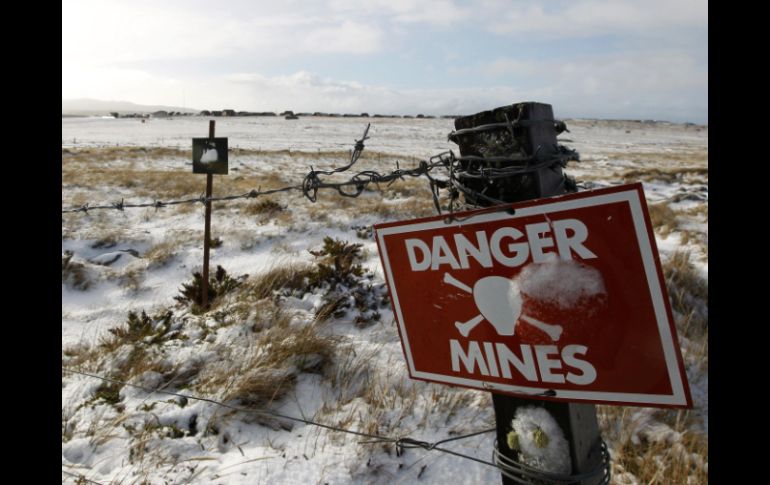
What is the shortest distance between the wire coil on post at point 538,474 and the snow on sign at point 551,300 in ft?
0.74

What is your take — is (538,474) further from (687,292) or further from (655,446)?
(687,292)

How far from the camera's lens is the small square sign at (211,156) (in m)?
4.33

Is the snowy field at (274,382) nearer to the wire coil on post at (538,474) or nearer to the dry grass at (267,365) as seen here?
the dry grass at (267,365)

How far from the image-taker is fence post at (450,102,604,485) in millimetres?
1208

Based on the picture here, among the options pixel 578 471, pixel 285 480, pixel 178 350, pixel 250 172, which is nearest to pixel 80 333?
pixel 178 350

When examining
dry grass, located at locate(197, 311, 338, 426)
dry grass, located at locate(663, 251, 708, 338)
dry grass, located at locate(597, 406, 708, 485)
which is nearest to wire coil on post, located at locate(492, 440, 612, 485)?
dry grass, located at locate(597, 406, 708, 485)

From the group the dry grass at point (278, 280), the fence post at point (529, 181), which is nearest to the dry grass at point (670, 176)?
the dry grass at point (278, 280)

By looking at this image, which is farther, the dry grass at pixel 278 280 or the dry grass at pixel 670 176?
the dry grass at pixel 670 176

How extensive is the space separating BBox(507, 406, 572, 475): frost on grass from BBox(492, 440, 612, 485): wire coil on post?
16 millimetres

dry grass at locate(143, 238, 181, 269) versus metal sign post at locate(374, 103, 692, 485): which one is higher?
metal sign post at locate(374, 103, 692, 485)

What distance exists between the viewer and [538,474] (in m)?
1.24

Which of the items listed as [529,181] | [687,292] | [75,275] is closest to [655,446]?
[529,181]

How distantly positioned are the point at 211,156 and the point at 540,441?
13.1 feet

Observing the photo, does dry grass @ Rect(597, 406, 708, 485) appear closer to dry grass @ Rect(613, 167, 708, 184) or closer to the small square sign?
the small square sign
